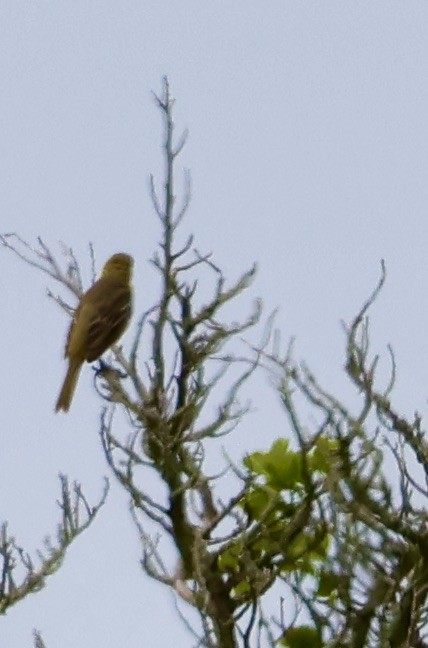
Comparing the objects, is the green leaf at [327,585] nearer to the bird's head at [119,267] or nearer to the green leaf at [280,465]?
the green leaf at [280,465]

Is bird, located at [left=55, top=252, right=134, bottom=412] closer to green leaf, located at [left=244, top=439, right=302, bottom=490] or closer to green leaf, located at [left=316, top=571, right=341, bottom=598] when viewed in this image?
green leaf, located at [left=244, top=439, right=302, bottom=490]

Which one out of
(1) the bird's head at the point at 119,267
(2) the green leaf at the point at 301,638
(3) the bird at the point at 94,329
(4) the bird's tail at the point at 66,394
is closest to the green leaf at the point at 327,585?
(2) the green leaf at the point at 301,638

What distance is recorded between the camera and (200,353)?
6.18 meters

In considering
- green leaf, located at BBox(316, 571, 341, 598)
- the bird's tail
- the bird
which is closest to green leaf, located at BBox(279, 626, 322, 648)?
green leaf, located at BBox(316, 571, 341, 598)

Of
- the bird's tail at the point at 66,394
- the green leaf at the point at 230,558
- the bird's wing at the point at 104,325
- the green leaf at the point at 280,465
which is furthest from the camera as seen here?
the bird's tail at the point at 66,394

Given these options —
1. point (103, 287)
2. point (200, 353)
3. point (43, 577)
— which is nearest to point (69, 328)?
point (103, 287)

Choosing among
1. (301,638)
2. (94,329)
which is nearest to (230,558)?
(301,638)

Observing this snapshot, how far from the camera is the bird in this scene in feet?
34.3

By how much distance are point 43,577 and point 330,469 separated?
11.2 ft

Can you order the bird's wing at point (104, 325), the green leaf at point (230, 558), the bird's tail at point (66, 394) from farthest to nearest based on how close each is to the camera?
the bird's tail at point (66, 394) < the bird's wing at point (104, 325) < the green leaf at point (230, 558)

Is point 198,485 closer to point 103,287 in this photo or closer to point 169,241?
point 169,241

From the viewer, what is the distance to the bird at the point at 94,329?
34.3ft

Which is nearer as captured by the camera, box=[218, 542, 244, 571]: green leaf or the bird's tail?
box=[218, 542, 244, 571]: green leaf

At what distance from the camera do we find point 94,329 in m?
10.7
